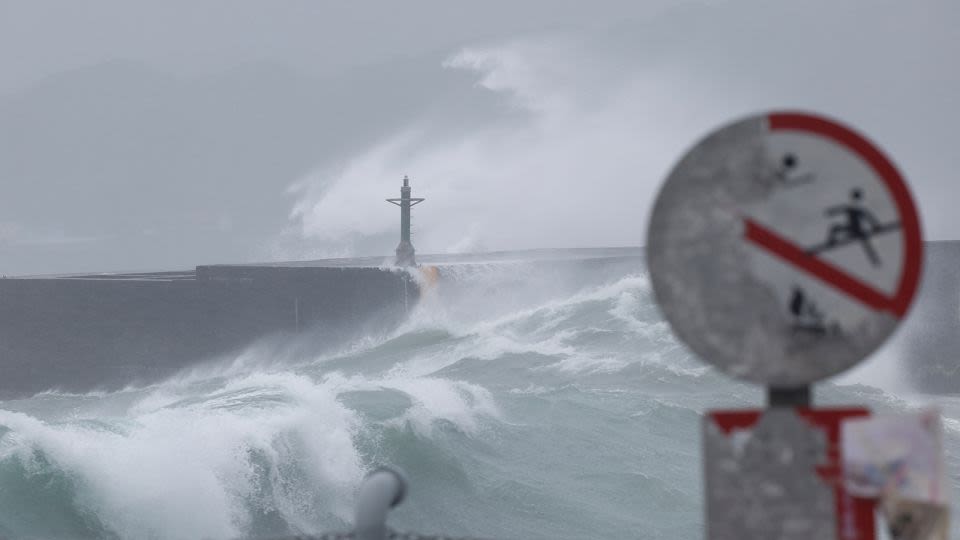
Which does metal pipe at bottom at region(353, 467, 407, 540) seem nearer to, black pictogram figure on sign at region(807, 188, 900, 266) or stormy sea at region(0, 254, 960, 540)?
black pictogram figure on sign at region(807, 188, 900, 266)

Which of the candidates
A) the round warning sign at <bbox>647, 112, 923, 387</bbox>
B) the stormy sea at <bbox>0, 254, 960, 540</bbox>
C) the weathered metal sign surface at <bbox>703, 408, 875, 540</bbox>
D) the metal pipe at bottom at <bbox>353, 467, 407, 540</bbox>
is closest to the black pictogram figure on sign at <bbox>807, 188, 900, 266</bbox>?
the round warning sign at <bbox>647, 112, 923, 387</bbox>

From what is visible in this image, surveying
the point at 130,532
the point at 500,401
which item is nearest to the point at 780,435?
the point at 130,532

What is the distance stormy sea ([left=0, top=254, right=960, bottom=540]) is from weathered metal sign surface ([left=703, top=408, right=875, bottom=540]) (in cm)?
695

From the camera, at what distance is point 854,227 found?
2535mm

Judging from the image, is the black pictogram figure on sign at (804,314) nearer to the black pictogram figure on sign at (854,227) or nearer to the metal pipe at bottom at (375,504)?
the black pictogram figure on sign at (854,227)

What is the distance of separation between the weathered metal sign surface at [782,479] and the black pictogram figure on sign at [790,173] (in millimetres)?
488

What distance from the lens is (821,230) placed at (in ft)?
8.36

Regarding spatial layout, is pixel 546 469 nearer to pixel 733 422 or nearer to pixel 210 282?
pixel 733 422

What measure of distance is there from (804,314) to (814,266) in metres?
0.11

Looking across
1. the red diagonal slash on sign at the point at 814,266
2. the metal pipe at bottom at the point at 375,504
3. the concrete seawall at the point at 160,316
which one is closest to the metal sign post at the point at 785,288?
the red diagonal slash on sign at the point at 814,266

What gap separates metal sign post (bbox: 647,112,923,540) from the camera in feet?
8.23

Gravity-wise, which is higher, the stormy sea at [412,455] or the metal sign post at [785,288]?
the metal sign post at [785,288]

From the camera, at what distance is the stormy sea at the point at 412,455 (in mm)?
14391

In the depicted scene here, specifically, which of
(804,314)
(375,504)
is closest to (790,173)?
(804,314)
